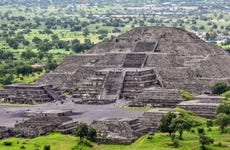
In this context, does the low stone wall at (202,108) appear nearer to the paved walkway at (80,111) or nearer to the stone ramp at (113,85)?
the paved walkway at (80,111)

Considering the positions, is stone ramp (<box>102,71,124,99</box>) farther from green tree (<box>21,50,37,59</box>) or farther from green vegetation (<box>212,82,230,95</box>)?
green tree (<box>21,50,37,59</box>)

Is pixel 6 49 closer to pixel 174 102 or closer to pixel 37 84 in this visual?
pixel 37 84

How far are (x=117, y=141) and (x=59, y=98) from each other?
33.5 metres

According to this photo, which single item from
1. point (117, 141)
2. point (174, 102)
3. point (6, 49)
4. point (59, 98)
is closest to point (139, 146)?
point (117, 141)

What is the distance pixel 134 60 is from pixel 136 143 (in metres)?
42.4

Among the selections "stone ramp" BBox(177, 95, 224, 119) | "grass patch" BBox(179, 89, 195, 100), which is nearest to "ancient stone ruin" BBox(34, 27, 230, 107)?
"grass patch" BBox(179, 89, 195, 100)

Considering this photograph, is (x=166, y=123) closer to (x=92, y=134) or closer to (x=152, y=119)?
(x=152, y=119)

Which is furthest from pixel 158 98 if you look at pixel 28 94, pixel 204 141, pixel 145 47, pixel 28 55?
pixel 28 55

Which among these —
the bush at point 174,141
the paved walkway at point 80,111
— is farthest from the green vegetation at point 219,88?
the bush at point 174,141

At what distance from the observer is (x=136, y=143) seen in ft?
295

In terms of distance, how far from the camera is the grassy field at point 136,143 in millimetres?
85875

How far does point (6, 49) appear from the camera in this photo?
643 ft

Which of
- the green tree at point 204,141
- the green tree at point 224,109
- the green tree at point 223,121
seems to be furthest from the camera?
the green tree at point 224,109

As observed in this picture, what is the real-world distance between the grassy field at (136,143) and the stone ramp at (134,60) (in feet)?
125
